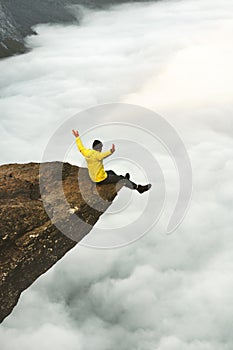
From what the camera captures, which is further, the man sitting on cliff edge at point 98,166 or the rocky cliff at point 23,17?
the rocky cliff at point 23,17

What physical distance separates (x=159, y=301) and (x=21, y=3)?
3647 inches

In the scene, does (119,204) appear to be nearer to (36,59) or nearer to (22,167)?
(22,167)

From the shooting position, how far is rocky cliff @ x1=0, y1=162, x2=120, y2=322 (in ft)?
42.8

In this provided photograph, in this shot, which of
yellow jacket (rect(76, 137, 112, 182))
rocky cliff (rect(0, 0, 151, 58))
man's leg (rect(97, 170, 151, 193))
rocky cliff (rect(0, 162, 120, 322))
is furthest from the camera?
rocky cliff (rect(0, 0, 151, 58))

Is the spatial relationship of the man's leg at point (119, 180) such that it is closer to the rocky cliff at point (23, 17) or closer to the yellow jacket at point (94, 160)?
the yellow jacket at point (94, 160)

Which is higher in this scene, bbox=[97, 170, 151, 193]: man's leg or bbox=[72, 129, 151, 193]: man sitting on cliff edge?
bbox=[72, 129, 151, 193]: man sitting on cliff edge

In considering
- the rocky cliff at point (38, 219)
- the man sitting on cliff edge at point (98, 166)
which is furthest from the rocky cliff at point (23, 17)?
the man sitting on cliff edge at point (98, 166)

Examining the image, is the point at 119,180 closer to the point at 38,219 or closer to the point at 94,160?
the point at 94,160

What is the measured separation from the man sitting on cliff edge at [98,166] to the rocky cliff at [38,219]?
325 mm

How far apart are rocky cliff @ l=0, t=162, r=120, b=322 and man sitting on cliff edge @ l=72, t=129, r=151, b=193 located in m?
0.32

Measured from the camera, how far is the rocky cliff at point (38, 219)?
42.8 ft

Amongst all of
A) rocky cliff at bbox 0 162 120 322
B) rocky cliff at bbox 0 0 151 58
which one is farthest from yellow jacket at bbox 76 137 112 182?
rocky cliff at bbox 0 0 151 58

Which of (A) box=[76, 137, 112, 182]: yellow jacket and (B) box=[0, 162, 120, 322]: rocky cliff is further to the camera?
(A) box=[76, 137, 112, 182]: yellow jacket

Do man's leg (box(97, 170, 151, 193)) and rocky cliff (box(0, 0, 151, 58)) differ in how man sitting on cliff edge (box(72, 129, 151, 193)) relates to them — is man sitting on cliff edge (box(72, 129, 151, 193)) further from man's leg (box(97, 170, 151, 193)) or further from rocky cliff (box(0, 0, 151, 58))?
rocky cliff (box(0, 0, 151, 58))
